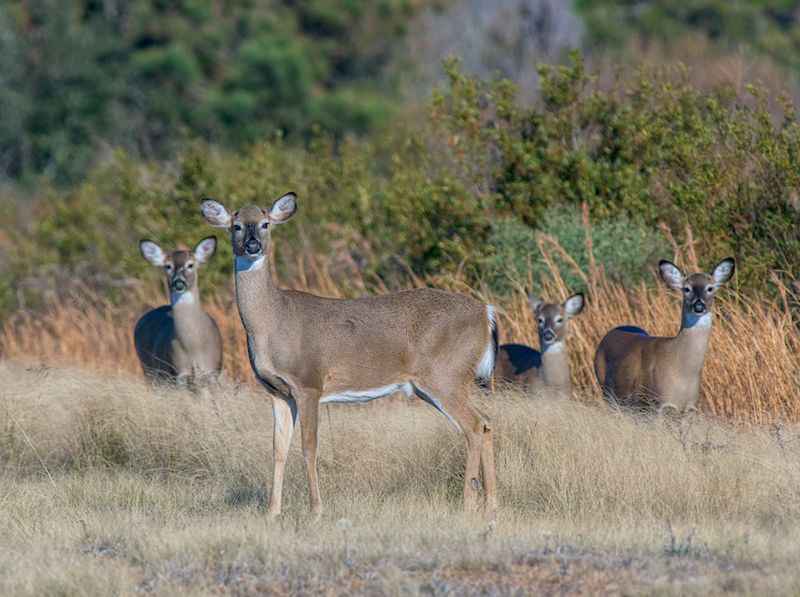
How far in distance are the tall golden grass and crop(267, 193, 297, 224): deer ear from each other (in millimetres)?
3156

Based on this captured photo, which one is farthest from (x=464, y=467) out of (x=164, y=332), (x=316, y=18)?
(x=316, y=18)

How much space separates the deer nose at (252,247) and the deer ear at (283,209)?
53 cm

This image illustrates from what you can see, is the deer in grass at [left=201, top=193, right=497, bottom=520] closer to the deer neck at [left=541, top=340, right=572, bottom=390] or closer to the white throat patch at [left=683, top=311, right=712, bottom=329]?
the white throat patch at [left=683, top=311, right=712, bottom=329]

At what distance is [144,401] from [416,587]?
5.13 meters

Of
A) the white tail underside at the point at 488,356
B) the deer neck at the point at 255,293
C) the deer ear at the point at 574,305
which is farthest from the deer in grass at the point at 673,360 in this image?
the deer neck at the point at 255,293

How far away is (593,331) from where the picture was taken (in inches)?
522

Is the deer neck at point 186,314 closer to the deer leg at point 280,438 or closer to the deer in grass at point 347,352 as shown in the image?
the deer in grass at point 347,352

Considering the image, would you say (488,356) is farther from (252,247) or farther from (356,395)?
(252,247)

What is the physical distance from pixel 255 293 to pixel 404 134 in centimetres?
1563

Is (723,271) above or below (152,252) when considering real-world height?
below

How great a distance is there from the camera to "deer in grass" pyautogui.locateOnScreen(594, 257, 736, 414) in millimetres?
11000

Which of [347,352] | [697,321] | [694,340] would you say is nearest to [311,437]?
[347,352]

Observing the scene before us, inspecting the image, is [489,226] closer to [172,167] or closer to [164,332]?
[164,332]

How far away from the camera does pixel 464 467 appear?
9.80 metres
